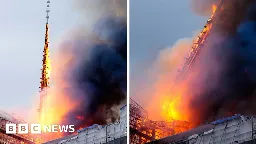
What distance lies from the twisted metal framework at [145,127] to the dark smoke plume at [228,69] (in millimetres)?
506

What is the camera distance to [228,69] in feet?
46.4

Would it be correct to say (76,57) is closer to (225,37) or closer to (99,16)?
(99,16)

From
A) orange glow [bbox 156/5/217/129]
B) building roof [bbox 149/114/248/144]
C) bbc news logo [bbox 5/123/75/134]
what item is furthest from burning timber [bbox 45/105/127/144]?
orange glow [bbox 156/5/217/129]

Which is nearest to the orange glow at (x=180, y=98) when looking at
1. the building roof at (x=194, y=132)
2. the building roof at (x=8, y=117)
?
the building roof at (x=194, y=132)

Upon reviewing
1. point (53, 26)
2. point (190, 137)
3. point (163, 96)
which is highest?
point (53, 26)

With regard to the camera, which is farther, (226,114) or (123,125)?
(123,125)

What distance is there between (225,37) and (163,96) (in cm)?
184

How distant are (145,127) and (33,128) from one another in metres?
2.57

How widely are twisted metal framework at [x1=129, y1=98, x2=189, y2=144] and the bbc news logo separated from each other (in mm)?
1475

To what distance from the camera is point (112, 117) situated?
49.6 feet

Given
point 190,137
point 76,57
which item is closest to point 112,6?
point 76,57

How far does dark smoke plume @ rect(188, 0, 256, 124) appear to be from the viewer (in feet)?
45.6

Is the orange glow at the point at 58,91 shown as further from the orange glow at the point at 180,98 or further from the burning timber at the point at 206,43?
the orange glow at the point at 180,98

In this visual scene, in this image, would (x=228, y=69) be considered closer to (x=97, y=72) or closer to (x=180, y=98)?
(x=180, y=98)
